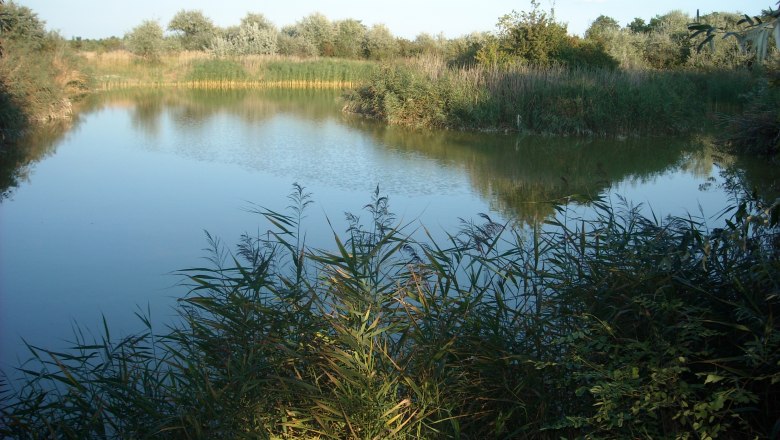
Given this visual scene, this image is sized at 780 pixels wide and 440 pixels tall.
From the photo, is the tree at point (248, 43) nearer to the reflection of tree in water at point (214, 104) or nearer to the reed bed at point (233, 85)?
the reed bed at point (233, 85)

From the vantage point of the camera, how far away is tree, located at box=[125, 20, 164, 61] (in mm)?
33031

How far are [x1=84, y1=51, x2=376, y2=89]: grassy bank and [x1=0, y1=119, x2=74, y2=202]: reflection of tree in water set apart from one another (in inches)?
542

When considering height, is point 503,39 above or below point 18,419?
above

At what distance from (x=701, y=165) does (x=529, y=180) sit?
144 inches

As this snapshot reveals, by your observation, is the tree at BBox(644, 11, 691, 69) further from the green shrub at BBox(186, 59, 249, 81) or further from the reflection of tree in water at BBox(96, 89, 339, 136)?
the green shrub at BBox(186, 59, 249, 81)

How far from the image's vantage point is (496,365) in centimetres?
323

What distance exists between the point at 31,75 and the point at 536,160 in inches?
395

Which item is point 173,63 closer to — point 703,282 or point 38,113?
point 38,113

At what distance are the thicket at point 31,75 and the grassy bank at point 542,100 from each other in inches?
291

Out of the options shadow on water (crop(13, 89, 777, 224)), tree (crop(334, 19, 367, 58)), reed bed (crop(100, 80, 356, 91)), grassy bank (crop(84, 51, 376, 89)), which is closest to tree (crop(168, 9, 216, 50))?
tree (crop(334, 19, 367, 58))

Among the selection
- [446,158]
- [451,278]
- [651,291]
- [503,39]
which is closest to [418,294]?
[451,278]

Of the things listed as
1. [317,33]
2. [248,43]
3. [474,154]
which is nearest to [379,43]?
[317,33]

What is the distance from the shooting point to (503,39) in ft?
61.8

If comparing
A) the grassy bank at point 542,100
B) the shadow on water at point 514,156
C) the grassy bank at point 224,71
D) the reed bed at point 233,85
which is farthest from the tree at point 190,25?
the grassy bank at point 542,100
